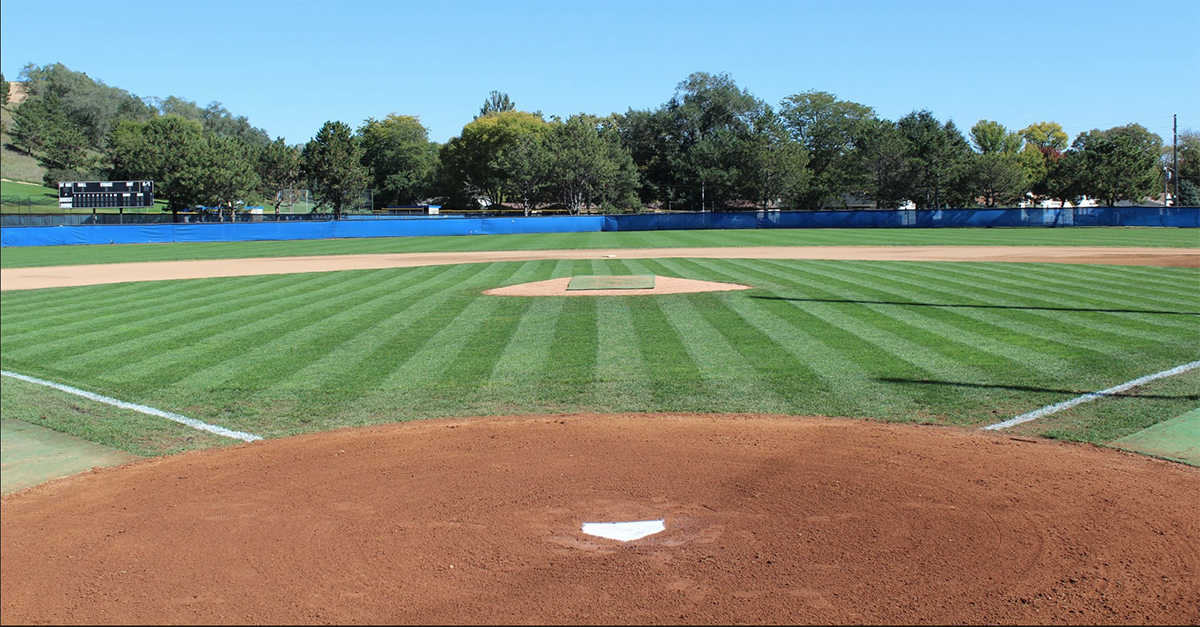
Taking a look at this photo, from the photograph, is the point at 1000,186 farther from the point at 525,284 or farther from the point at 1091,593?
the point at 1091,593

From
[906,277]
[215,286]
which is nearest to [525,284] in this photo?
[215,286]

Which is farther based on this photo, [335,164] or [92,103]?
[92,103]

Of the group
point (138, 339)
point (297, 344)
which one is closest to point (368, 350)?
point (297, 344)

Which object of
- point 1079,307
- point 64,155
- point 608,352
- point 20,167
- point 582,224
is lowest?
point 608,352

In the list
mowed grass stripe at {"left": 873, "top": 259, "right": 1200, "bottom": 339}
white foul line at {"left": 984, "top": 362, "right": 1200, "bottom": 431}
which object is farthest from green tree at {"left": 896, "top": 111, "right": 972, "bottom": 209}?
white foul line at {"left": 984, "top": 362, "right": 1200, "bottom": 431}

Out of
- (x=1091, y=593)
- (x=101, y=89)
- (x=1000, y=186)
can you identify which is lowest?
(x=1091, y=593)

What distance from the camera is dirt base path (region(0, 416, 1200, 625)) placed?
4.16m

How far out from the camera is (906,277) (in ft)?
64.6

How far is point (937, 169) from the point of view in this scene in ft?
255

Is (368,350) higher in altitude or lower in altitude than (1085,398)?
higher

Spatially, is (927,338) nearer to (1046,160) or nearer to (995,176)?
(995,176)

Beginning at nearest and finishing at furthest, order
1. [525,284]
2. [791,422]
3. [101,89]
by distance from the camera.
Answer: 1. [791,422]
2. [525,284]
3. [101,89]

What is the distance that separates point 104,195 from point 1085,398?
5073cm

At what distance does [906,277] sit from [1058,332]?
7.89 meters
